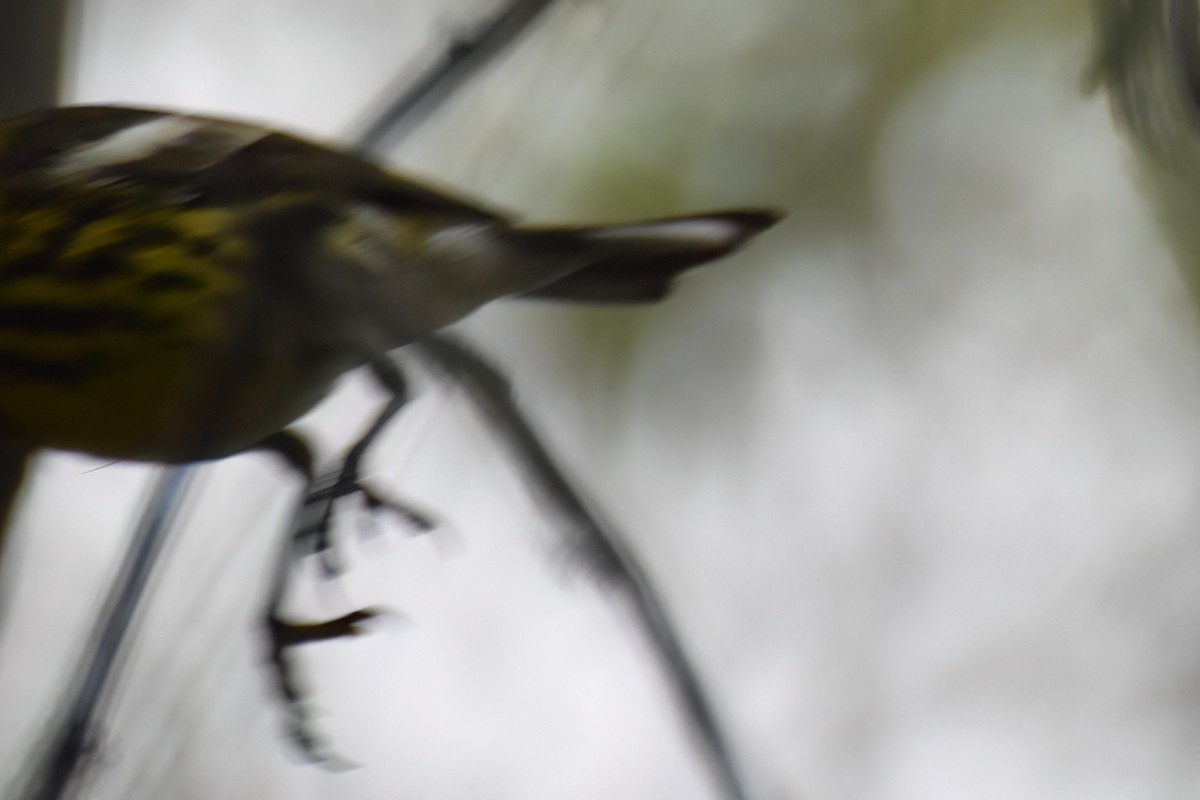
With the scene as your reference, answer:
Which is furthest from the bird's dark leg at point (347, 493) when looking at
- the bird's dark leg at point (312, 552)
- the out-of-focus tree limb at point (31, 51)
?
the out-of-focus tree limb at point (31, 51)

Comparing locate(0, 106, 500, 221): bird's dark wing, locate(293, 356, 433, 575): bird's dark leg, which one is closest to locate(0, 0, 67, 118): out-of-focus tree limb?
locate(0, 106, 500, 221): bird's dark wing

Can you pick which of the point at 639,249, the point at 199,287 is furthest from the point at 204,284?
the point at 639,249

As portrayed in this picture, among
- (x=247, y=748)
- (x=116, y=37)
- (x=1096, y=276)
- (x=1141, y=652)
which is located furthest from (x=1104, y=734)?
(x=116, y=37)

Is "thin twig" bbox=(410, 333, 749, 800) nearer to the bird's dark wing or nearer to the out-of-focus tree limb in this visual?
the bird's dark wing

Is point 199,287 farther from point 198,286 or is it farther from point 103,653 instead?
point 103,653

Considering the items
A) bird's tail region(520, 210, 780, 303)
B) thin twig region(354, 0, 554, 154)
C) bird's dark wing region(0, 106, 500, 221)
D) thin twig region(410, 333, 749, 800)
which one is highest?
thin twig region(354, 0, 554, 154)

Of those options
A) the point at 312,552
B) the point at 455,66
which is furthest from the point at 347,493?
the point at 455,66

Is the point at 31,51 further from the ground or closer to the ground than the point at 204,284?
further from the ground

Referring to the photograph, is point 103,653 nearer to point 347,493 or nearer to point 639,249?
point 347,493

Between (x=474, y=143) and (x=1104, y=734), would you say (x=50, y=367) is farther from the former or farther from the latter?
(x=1104, y=734)
